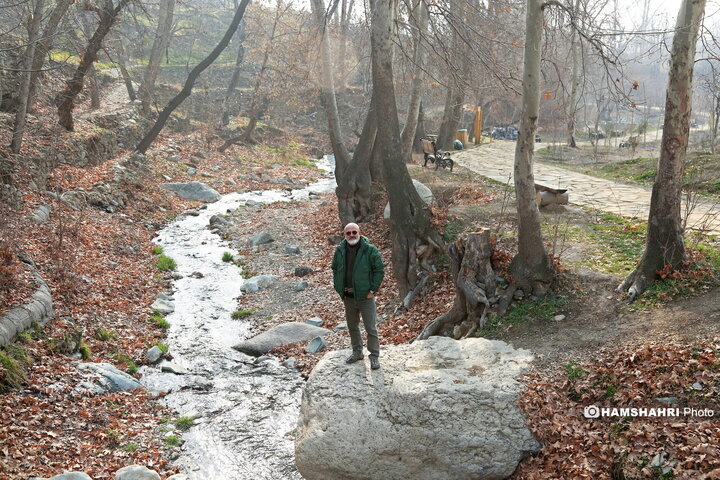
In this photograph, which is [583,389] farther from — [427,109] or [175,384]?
[427,109]

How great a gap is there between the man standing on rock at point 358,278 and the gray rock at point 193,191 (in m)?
16.8

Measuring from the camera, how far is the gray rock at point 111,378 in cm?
916

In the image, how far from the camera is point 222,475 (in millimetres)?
7449

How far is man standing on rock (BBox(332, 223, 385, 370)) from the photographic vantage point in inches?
297

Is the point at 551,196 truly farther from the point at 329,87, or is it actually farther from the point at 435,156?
the point at 435,156

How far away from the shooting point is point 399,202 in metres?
12.4

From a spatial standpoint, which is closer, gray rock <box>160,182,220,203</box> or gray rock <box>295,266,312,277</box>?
gray rock <box>295,266,312,277</box>

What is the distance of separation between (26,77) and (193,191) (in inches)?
388

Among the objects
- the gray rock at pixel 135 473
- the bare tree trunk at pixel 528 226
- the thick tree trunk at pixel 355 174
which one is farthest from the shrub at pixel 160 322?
the bare tree trunk at pixel 528 226

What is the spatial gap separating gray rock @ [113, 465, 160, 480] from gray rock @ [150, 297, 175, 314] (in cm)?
603

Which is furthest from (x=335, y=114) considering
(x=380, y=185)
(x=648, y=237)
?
(x=648, y=237)

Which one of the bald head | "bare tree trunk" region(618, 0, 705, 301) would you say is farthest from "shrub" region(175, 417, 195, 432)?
"bare tree trunk" region(618, 0, 705, 301)

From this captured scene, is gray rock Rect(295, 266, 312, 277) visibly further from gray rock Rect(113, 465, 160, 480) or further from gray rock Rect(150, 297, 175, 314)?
gray rock Rect(113, 465, 160, 480)

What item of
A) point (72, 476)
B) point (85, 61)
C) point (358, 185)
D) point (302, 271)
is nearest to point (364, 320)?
point (72, 476)
